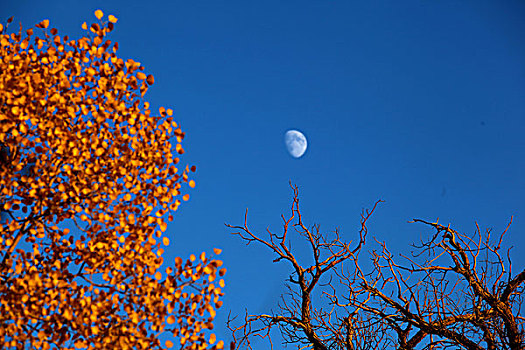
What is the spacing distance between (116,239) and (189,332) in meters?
0.81

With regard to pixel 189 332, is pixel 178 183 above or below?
above

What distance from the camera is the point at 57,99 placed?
12.0ft

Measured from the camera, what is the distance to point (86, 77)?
3.84 m

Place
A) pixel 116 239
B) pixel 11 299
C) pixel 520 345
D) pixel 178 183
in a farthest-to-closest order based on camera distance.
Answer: pixel 520 345, pixel 178 183, pixel 116 239, pixel 11 299

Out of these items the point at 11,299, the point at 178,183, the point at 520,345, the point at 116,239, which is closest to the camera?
the point at 11,299

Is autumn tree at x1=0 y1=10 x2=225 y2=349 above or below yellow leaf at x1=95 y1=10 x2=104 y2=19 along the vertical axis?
below

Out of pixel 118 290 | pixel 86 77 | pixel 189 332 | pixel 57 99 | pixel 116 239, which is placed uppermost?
pixel 86 77

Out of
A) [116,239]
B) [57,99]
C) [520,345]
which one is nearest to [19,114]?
[57,99]

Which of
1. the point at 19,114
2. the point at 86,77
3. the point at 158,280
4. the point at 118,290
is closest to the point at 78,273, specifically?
the point at 118,290

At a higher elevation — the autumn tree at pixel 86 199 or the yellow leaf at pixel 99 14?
the yellow leaf at pixel 99 14

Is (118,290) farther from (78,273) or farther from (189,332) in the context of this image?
(189,332)

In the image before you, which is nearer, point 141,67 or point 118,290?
point 118,290

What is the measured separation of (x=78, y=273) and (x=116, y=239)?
0.33 metres

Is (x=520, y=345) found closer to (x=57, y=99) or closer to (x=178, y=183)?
(x=178, y=183)
